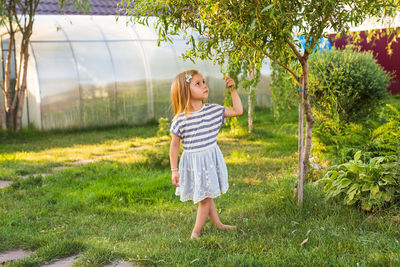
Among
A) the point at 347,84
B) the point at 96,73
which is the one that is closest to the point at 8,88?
the point at 96,73

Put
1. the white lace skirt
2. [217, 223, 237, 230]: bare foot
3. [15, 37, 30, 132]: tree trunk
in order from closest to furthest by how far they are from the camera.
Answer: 1. the white lace skirt
2. [217, 223, 237, 230]: bare foot
3. [15, 37, 30, 132]: tree trunk

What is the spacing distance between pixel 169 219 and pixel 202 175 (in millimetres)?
925

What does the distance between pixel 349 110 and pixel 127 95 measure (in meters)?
6.72

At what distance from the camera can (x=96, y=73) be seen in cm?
1098

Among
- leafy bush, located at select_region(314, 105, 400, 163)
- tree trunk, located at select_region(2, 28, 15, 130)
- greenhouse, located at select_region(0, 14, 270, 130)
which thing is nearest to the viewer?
leafy bush, located at select_region(314, 105, 400, 163)

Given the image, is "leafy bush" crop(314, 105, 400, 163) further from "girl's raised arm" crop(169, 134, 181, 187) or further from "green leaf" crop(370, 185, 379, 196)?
"girl's raised arm" crop(169, 134, 181, 187)

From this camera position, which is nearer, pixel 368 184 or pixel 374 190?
pixel 374 190

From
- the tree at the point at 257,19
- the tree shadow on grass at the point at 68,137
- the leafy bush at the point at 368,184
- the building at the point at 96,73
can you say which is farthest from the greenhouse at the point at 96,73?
the leafy bush at the point at 368,184

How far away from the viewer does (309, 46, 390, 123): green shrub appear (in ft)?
18.6

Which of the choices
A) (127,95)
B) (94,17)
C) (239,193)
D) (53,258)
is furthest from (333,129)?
(94,17)

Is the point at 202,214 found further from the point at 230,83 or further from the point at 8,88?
the point at 8,88

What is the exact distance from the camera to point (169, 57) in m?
12.0

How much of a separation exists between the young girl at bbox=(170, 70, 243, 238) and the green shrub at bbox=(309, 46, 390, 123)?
2.52 metres

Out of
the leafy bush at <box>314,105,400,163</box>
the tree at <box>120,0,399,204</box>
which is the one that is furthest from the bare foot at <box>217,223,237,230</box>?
the leafy bush at <box>314,105,400,163</box>
